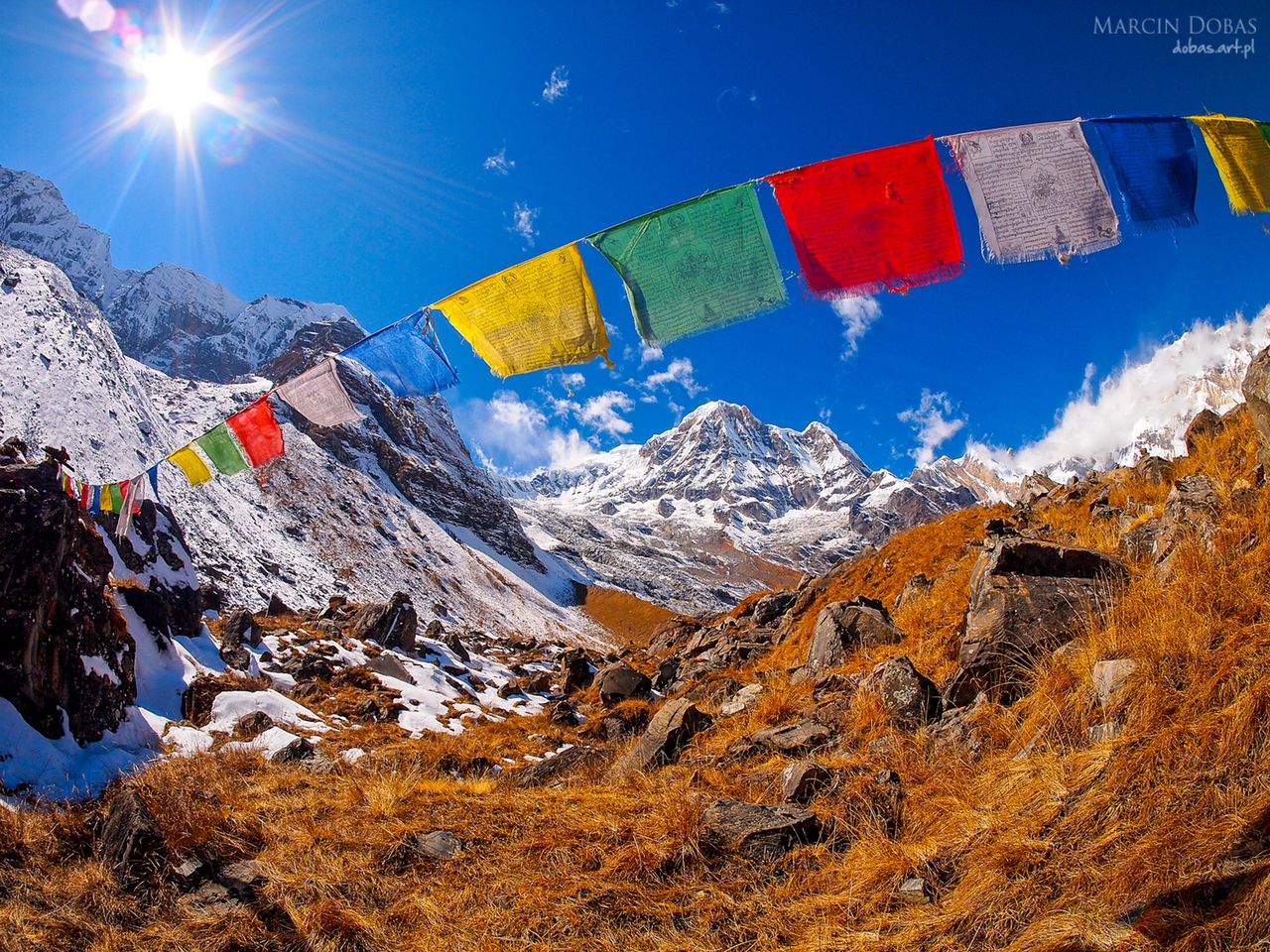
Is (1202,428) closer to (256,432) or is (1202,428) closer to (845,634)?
(845,634)

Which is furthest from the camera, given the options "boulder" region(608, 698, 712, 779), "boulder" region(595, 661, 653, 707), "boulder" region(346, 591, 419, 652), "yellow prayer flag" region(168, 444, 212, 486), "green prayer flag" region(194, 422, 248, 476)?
"boulder" region(346, 591, 419, 652)

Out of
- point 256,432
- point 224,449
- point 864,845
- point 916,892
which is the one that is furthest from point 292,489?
point 916,892

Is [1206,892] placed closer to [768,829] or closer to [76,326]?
[768,829]

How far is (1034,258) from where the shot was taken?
20.8 feet

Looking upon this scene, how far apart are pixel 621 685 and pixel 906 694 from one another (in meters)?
9.23

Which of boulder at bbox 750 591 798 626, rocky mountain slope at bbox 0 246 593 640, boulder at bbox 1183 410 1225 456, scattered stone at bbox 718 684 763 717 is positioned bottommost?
scattered stone at bbox 718 684 763 717

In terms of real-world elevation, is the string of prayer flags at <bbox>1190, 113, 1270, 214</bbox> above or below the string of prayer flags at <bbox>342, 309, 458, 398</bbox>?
above

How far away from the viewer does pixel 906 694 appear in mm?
4758

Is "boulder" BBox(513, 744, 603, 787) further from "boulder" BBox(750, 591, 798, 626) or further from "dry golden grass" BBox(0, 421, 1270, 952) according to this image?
"boulder" BBox(750, 591, 798, 626)

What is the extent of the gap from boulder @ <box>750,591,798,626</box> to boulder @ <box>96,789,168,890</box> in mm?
15158

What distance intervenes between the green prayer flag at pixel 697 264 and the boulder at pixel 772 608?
12410 mm

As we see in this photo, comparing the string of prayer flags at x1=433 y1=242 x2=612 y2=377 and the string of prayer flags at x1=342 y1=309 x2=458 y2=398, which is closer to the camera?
the string of prayer flags at x1=433 y1=242 x2=612 y2=377

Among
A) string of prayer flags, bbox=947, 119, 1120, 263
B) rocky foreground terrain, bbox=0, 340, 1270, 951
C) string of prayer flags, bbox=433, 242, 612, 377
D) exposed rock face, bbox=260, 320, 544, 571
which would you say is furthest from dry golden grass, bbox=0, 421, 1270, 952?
exposed rock face, bbox=260, 320, 544, 571

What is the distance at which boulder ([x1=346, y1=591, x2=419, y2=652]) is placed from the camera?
19.9 meters
